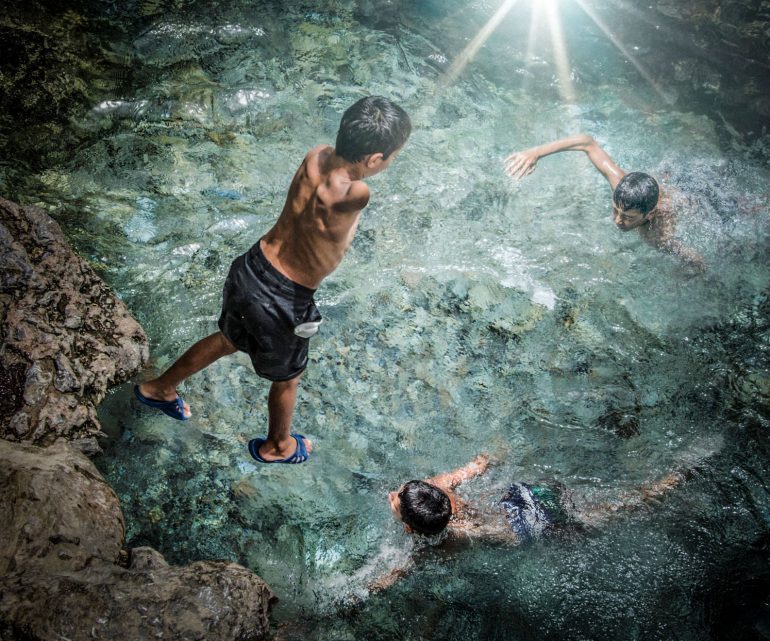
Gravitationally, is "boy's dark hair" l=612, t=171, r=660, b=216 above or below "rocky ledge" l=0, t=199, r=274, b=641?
above

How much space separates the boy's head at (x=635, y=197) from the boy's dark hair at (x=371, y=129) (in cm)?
290

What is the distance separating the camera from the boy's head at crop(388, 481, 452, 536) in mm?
2719

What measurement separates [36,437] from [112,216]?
2.10 meters

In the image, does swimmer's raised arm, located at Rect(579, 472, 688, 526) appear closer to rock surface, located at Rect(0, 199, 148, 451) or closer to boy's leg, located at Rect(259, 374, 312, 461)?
boy's leg, located at Rect(259, 374, 312, 461)

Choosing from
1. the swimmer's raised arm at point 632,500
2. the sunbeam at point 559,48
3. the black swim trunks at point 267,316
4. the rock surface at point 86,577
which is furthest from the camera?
the sunbeam at point 559,48

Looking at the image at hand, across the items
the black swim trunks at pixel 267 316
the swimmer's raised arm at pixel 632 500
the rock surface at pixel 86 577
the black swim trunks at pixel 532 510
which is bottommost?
the black swim trunks at pixel 532 510

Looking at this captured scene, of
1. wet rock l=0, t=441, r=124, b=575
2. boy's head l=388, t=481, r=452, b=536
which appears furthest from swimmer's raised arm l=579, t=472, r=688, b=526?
wet rock l=0, t=441, r=124, b=575

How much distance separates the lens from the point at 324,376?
3.50 metres

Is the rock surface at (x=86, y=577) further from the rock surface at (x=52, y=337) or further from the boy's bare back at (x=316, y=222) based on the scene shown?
the boy's bare back at (x=316, y=222)

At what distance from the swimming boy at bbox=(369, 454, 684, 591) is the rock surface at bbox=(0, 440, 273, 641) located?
0.90m

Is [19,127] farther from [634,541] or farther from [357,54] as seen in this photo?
[634,541]

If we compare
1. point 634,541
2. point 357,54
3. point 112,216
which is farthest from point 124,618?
point 357,54

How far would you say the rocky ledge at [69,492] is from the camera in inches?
70.6

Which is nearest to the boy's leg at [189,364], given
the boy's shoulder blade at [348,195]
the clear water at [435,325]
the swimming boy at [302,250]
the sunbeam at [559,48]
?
the swimming boy at [302,250]
